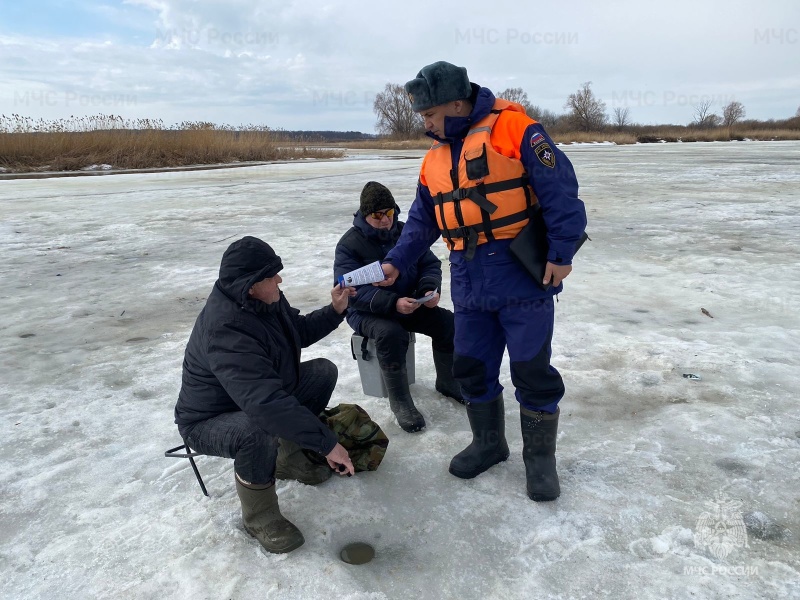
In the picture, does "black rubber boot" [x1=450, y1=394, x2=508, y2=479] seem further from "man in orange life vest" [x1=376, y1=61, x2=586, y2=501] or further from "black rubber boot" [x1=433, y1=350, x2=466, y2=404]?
"black rubber boot" [x1=433, y1=350, x2=466, y2=404]

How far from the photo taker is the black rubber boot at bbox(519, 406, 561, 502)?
8.19ft

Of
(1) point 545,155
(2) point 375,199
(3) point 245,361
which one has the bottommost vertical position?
(3) point 245,361

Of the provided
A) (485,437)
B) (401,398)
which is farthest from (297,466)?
(485,437)

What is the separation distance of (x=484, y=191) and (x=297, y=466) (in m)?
1.46

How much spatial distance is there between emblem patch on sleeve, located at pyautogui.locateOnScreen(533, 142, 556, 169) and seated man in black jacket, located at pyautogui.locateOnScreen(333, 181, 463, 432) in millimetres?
1155

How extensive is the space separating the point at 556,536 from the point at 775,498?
932 mm

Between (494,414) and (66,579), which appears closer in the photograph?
(66,579)

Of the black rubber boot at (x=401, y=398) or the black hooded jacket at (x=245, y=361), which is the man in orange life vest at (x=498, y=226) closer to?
the black rubber boot at (x=401, y=398)

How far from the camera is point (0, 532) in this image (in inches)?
93.2

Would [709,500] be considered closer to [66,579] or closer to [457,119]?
[457,119]

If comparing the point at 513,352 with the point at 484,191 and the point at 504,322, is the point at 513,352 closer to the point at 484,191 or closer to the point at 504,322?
the point at 504,322

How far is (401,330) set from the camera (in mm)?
3281

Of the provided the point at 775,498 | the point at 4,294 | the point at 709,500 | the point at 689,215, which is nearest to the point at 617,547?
the point at 709,500

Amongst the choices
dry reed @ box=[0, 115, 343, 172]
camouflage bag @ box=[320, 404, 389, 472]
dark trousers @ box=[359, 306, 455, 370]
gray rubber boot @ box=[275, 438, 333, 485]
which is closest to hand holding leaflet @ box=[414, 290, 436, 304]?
dark trousers @ box=[359, 306, 455, 370]
